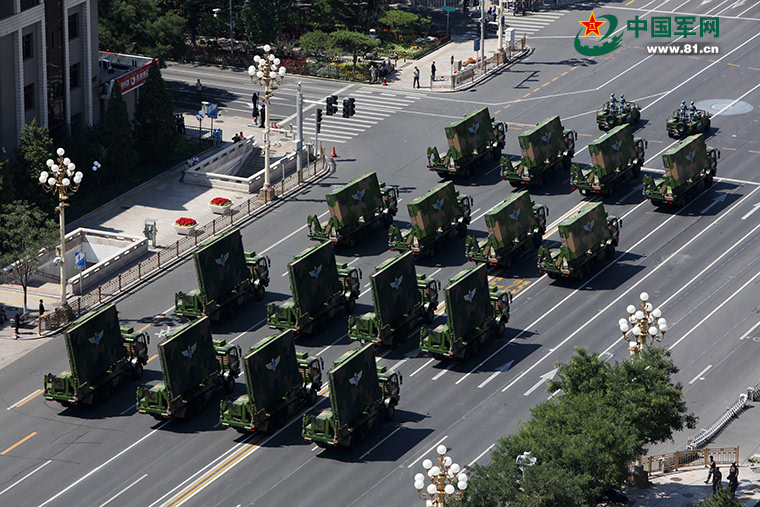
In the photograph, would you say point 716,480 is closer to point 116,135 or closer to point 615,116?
point 615,116

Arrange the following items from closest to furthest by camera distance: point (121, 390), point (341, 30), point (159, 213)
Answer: point (121, 390) → point (159, 213) → point (341, 30)

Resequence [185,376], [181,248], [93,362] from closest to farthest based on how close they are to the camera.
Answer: [185,376] < [93,362] < [181,248]

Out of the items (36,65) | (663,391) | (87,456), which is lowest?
(87,456)

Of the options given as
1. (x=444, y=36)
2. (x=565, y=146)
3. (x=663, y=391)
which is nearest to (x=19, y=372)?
(x=663, y=391)

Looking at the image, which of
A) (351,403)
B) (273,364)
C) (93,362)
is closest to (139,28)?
(93,362)

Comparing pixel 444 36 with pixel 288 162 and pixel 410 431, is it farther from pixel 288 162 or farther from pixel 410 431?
pixel 410 431
